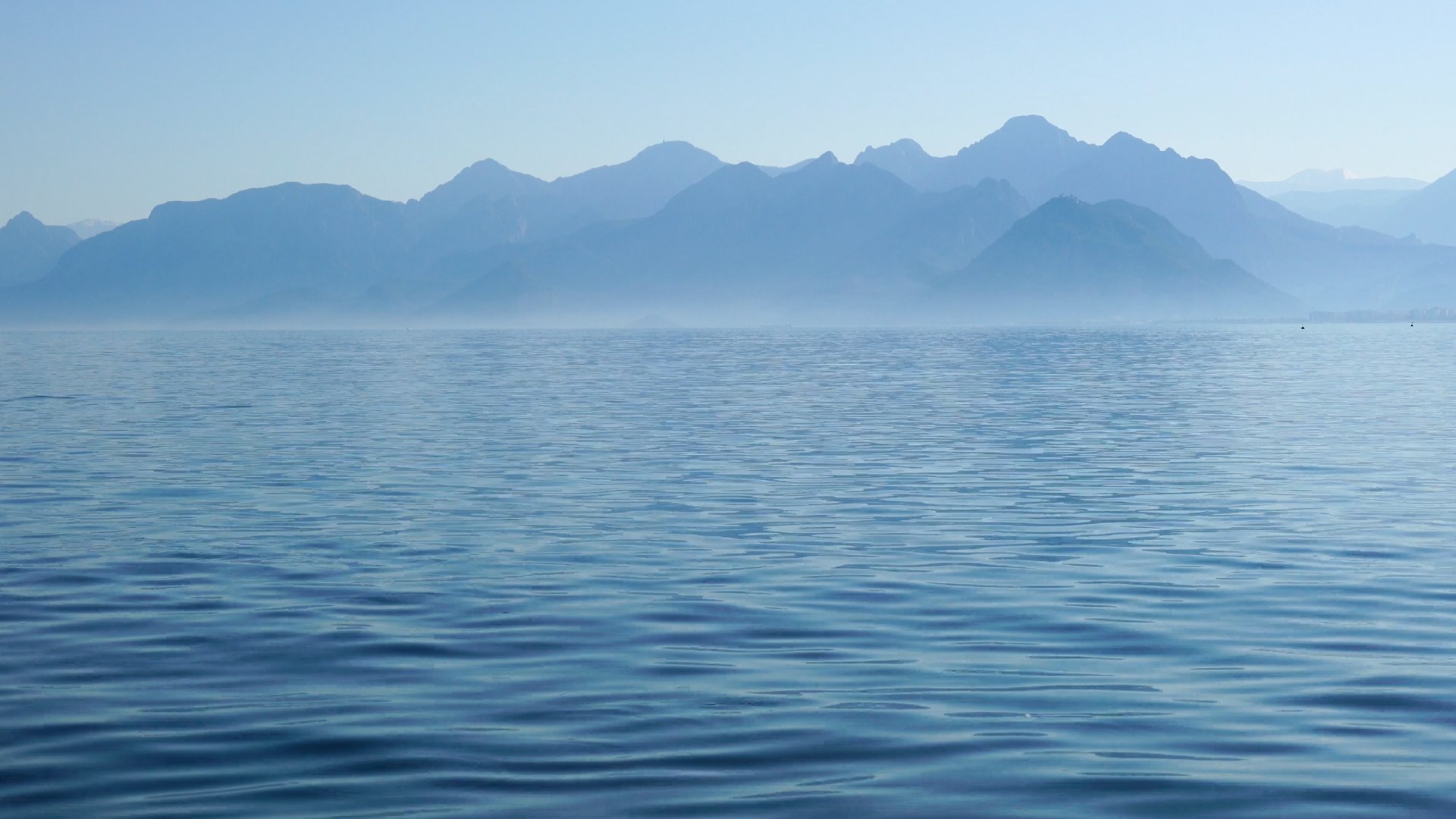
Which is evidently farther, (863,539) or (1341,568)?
(863,539)

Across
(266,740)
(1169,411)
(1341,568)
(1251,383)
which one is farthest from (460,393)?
(266,740)

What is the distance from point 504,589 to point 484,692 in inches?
225

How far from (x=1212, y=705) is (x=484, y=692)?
23.5 feet

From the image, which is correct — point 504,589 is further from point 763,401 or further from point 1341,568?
point 763,401

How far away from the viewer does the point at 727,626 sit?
18.4 metres

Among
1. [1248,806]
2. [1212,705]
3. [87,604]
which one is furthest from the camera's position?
[87,604]

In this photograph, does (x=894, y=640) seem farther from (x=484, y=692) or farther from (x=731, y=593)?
(x=484, y=692)

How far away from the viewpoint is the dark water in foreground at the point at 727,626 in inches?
487

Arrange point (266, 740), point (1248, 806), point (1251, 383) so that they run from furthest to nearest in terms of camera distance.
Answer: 1. point (1251, 383)
2. point (266, 740)
3. point (1248, 806)

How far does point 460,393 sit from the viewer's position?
70.8 meters

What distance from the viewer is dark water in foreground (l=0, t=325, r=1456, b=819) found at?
Result: 12367 mm

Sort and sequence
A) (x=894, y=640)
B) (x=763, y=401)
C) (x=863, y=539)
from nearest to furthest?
(x=894, y=640) < (x=863, y=539) < (x=763, y=401)

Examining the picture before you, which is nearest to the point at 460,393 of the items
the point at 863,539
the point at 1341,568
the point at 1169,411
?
the point at 1169,411

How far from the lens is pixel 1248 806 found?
11711mm
